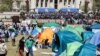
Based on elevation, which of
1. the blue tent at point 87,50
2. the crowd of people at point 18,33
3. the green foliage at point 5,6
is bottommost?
the green foliage at point 5,6

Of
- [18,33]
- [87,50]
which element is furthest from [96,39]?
[18,33]

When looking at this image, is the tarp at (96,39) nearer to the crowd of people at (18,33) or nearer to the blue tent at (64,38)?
the blue tent at (64,38)

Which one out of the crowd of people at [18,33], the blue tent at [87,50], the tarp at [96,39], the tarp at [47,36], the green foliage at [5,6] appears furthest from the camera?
the green foliage at [5,6]

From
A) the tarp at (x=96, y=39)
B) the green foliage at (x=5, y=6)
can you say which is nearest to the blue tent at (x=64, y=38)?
the tarp at (x=96, y=39)

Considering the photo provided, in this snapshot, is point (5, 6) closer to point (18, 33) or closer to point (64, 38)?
point (18, 33)

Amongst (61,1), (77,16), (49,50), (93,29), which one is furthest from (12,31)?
(61,1)

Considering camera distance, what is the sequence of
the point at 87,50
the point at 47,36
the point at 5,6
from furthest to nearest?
the point at 5,6 → the point at 47,36 → the point at 87,50

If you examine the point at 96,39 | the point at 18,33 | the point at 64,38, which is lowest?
the point at 18,33

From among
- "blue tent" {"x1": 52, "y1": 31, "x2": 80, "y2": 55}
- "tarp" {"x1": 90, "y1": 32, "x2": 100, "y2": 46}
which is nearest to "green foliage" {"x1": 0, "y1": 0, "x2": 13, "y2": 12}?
"blue tent" {"x1": 52, "y1": 31, "x2": 80, "y2": 55}

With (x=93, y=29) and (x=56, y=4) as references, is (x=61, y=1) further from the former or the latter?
(x=93, y=29)

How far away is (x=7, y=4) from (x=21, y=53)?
203 feet

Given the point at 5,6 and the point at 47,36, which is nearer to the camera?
the point at 47,36

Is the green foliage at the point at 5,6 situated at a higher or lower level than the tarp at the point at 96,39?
lower

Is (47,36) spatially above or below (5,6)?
above
